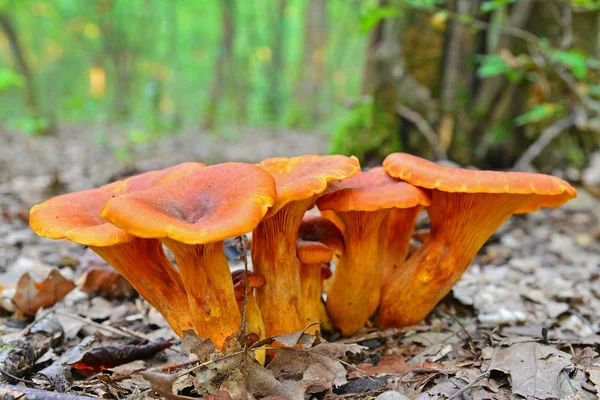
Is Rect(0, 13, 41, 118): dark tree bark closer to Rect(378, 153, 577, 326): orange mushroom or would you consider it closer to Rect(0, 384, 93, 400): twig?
Rect(0, 384, 93, 400): twig

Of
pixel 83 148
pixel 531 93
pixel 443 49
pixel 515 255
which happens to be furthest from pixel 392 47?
pixel 83 148

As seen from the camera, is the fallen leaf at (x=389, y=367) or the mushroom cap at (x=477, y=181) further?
the fallen leaf at (x=389, y=367)

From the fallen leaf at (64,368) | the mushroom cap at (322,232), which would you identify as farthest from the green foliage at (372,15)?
the fallen leaf at (64,368)

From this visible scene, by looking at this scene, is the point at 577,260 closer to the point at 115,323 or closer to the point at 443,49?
the point at 443,49

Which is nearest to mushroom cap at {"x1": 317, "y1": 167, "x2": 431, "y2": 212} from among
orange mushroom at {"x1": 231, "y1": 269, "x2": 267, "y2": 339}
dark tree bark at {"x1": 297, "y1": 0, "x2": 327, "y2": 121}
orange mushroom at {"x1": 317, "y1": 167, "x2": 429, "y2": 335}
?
orange mushroom at {"x1": 317, "y1": 167, "x2": 429, "y2": 335}

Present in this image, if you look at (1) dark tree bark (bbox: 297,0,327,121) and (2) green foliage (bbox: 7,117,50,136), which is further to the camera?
(1) dark tree bark (bbox: 297,0,327,121)

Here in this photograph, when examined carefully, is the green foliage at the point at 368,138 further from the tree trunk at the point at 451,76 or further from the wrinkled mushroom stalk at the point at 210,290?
the wrinkled mushroom stalk at the point at 210,290
